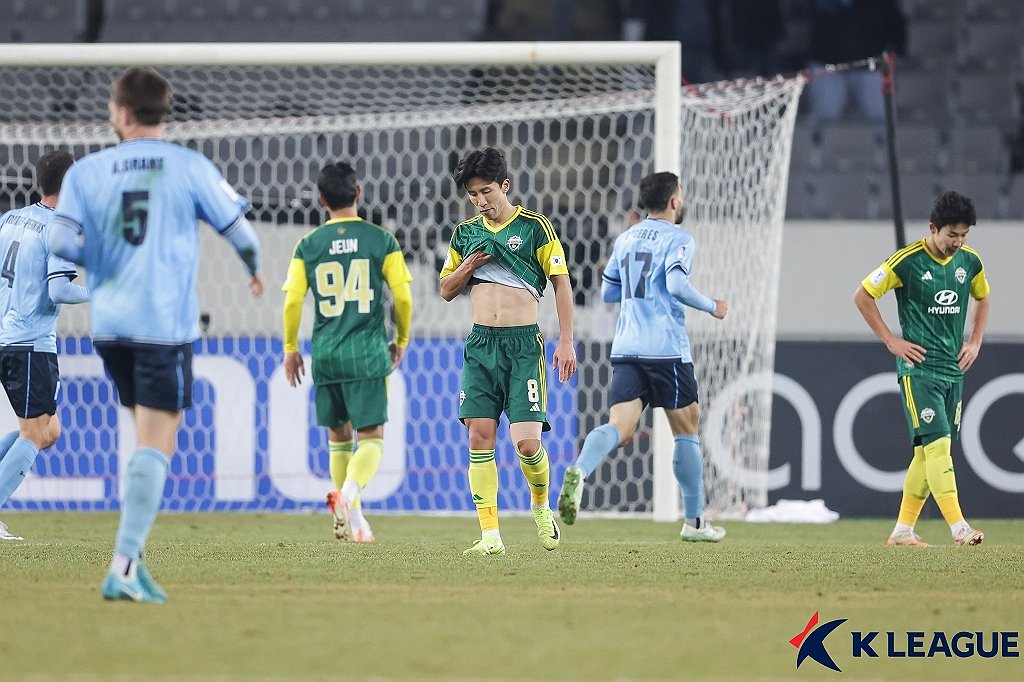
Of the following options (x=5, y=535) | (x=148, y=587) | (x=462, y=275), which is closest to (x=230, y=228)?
(x=148, y=587)

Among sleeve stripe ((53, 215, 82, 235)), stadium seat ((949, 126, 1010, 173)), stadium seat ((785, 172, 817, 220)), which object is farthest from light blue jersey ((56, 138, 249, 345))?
stadium seat ((949, 126, 1010, 173))

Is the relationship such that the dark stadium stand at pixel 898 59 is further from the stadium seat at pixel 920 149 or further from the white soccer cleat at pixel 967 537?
the white soccer cleat at pixel 967 537

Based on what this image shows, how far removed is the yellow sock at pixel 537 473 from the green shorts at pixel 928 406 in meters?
1.91

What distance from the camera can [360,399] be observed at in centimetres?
692

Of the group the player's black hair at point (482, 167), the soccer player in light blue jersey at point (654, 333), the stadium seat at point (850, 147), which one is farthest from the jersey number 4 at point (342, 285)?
the stadium seat at point (850, 147)

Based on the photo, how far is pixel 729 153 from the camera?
33.2 feet

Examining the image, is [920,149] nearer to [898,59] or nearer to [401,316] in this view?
[898,59]

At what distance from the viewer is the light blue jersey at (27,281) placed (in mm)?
7270

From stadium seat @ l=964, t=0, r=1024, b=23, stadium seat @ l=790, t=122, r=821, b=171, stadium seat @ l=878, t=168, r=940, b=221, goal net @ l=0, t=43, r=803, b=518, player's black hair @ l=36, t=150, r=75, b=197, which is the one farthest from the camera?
stadium seat @ l=964, t=0, r=1024, b=23

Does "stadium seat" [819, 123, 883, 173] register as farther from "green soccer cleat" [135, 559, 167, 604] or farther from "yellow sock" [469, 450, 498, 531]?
"green soccer cleat" [135, 559, 167, 604]

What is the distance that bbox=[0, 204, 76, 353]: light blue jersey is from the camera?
7270 millimetres

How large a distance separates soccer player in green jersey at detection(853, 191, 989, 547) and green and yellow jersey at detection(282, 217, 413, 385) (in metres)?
2.36

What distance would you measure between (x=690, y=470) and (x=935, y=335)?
1.38 meters

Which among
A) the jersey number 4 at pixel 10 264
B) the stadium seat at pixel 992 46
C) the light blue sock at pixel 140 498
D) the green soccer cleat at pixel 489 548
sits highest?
the stadium seat at pixel 992 46
